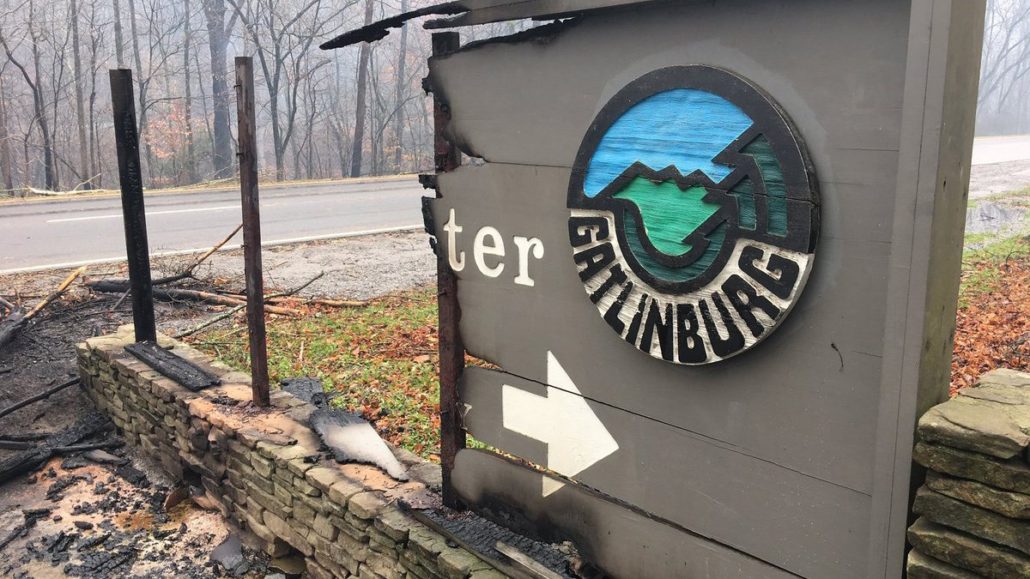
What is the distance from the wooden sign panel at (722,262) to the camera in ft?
6.19

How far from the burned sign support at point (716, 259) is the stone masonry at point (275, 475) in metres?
0.81

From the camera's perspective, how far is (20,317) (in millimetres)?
7645

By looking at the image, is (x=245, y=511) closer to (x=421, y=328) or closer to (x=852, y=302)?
(x=421, y=328)

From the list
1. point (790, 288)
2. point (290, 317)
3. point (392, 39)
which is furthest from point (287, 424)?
point (392, 39)

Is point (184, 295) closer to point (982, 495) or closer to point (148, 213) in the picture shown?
point (148, 213)

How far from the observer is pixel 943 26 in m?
1.72

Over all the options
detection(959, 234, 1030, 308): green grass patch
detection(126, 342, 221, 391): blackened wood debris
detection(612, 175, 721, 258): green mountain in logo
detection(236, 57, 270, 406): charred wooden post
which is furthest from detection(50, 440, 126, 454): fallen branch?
detection(959, 234, 1030, 308): green grass patch

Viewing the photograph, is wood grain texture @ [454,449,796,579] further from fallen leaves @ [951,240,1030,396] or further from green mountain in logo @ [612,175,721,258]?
fallen leaves @ [951,240,1030,396]

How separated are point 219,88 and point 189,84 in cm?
525

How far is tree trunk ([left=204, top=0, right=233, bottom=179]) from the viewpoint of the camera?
27.6m

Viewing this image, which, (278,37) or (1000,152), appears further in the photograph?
(1000,152)

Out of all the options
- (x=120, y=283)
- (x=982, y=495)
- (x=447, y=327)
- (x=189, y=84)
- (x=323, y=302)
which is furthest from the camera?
(x=189, y=84)

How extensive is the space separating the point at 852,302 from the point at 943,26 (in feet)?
2.26

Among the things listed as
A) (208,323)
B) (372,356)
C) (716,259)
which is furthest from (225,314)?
(716,259)
